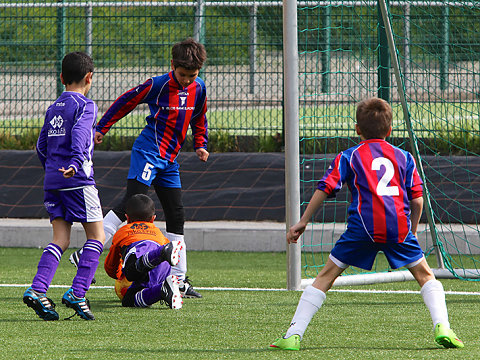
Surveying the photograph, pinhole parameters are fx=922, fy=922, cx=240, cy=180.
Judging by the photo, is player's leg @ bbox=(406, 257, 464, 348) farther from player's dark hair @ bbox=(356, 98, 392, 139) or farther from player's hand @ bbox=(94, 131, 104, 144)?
player's hand @ bbox=(94, 131, 104, 144)

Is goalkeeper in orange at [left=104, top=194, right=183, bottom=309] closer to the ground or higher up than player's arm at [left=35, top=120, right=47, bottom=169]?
closer to the ground

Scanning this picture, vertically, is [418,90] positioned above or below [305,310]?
above

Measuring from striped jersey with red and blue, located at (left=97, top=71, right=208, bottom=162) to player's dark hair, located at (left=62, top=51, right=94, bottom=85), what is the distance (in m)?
0.78

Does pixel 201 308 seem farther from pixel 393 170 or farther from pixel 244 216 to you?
pixel 244 216

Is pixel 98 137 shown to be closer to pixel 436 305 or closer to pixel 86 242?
pixel 86 242

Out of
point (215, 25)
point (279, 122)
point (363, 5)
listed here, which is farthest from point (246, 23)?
point (363, 5)

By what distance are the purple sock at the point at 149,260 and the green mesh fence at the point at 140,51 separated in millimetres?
5684

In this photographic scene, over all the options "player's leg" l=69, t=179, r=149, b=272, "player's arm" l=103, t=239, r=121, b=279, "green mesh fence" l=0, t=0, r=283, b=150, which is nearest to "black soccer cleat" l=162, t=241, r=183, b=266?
"player's arm" l=103, t=239, r=121, b=279

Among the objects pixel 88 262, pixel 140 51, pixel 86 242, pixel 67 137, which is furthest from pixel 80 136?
pixel 140 51

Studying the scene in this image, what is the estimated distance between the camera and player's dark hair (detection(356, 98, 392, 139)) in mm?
4438

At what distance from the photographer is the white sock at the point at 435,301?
172 inches

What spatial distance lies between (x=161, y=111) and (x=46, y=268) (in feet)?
4.88

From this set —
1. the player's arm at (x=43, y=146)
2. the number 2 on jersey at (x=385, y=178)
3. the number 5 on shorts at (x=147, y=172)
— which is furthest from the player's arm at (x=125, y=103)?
the number 2 on jersey at (x=385, y=178)

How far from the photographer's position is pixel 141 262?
552 centimetres
